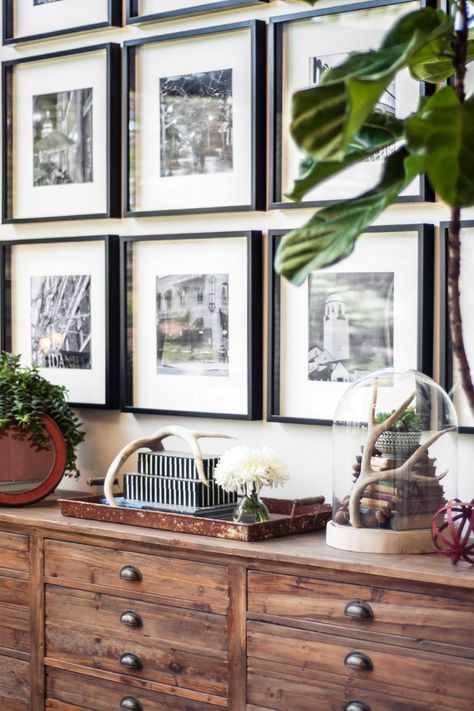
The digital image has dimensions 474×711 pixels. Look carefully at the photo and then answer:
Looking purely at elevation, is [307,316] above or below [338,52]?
below

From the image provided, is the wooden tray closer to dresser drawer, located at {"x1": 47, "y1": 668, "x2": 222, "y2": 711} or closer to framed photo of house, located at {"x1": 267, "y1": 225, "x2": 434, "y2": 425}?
framed photo of house, located at {"x1": 267, "y1": 225, "x2": 434, "y2": 425}

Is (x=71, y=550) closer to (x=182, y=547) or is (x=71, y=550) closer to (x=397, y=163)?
(x=182, y=547)

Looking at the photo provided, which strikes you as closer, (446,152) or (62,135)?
(446,152)

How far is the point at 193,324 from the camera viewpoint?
9.71 ft

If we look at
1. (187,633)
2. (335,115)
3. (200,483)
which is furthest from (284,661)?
(335,115)

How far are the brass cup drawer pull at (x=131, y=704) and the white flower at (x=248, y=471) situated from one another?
54 cm

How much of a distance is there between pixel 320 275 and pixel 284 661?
93 centimetres

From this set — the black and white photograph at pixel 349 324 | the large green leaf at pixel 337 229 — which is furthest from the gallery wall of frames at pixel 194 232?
the large green leaf at pixel 337 229

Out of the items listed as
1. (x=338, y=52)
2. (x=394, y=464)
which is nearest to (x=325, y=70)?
(x=338, y=52)

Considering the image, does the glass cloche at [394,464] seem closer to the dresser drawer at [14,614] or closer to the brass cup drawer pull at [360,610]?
the brass cup drawer pull at [360,610]

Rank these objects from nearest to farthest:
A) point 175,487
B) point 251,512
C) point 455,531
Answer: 1. point 455,531
2. point 251,512
3. point 175,487

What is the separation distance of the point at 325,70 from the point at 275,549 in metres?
1.13

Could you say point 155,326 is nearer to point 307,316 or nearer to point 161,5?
point 307,316

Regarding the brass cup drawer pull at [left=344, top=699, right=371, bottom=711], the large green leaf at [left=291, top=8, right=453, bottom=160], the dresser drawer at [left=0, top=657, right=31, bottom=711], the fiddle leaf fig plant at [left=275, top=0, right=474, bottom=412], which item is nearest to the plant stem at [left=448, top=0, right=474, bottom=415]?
the fiddle leaf fig plant at [left=275, top=0, right=474, bottom=412]
